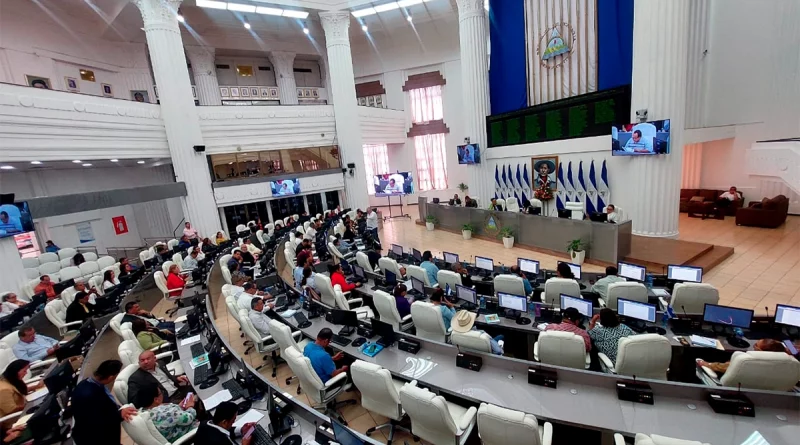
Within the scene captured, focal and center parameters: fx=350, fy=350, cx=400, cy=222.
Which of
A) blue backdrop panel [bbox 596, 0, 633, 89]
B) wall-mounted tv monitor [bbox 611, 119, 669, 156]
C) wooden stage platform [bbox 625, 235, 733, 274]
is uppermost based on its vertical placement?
blue backdrop panel [bbox 596, 0, 633, 89]

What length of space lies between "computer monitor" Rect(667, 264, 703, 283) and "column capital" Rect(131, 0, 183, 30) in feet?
54.4

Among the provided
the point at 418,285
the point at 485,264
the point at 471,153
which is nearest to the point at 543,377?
the point at 418,285

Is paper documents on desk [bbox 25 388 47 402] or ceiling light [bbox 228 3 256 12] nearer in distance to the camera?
paper documents on desk [bbox 25 388 47 402]

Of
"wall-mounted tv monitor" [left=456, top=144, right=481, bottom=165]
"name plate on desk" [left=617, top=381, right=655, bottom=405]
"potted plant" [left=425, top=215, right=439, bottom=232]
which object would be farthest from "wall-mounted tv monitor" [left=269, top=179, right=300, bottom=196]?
"name plate on desk" [left=617, top=381, right=655, bottom=405]

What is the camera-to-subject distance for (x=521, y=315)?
5.03m

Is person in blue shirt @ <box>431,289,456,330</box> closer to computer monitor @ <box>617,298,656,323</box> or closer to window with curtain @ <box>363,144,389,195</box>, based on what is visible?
computer monitor @ <box>617,298,656,323</box>

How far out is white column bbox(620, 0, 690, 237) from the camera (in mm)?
9031

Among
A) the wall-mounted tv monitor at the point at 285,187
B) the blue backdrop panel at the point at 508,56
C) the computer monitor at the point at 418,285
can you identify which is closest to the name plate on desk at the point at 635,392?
the computer monitor at the point at 418,285

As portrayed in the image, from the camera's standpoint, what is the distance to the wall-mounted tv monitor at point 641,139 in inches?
362

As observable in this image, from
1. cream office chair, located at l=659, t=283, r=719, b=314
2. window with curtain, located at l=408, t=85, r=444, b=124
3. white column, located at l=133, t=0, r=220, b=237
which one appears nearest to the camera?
cream office chair, located at l=659, t=283, r=719, b=314

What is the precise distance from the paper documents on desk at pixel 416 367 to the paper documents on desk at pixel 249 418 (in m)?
1.54

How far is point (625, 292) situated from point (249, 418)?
5.00 m

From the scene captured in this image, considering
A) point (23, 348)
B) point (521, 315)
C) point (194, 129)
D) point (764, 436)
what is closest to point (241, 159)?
point (194, 129)

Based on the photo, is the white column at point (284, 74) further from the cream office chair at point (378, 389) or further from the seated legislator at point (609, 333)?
the seated legislator at point (609, 333)
